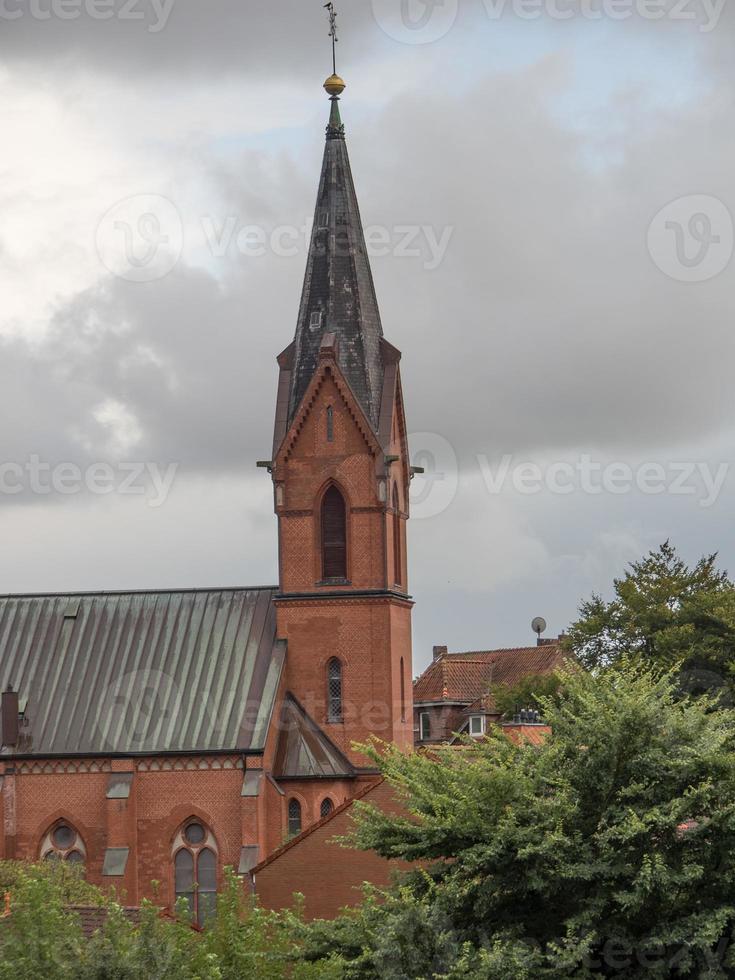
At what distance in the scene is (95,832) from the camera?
5675cm

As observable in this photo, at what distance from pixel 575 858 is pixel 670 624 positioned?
47.9 meters

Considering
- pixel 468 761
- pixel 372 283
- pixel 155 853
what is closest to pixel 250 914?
pixel 468 761

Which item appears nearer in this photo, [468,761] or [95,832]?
[468,761]

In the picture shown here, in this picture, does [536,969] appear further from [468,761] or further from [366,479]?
[366,479]

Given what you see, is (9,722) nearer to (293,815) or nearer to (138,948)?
(293,815)

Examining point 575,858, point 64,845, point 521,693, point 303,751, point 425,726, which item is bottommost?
point 575,858

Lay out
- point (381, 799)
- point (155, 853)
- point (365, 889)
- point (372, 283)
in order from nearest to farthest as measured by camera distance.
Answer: point (365, 889)
point (381, 799)
point (155, 853)
point (372, 283)

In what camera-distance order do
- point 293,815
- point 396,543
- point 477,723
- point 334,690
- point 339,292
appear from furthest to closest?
point 477,723, point 396,543, point 339,292, point 334,690, point 293,815

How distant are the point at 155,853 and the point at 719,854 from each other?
3016 centimetres

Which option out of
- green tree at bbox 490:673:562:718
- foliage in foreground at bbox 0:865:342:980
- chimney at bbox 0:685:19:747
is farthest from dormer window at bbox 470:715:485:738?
foliage in foreground at bbox 0:865:342:980

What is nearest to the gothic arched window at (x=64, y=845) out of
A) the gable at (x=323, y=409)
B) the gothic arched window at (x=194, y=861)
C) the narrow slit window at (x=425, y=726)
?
the gothic arched window at (x=194, y=861)

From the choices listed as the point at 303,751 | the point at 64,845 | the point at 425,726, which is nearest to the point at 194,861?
the point at 64,845

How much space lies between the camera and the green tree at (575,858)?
93.9 feet

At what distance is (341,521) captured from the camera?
193ft
